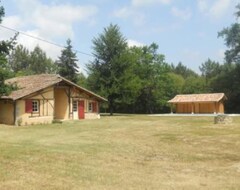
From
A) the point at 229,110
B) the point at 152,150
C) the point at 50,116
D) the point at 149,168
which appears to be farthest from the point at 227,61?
the point at 149,168

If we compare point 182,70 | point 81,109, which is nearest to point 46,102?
point 81,109

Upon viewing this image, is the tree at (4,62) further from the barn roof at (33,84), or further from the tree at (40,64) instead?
the tree at (40,64)

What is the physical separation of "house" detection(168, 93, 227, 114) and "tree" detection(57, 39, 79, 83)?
16792 mm

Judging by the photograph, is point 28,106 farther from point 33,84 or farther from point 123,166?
point 123,166

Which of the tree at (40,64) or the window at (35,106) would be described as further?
the tree at (40,64)

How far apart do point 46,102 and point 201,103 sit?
2827cm

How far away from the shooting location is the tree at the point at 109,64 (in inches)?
2069

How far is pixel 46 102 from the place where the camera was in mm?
37938

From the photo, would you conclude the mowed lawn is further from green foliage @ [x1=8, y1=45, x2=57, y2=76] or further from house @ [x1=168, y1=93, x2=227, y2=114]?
green foliage @ [x1=8, y1=45, x2=57, y2=76]

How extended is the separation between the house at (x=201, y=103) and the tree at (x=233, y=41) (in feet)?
22.8

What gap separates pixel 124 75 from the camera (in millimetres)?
A: 52875

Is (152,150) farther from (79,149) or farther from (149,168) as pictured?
→ (149,168)

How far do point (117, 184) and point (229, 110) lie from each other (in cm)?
5475

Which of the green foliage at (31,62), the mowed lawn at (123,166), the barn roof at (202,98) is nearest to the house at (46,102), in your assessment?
the mowed lawn at (123,166)
